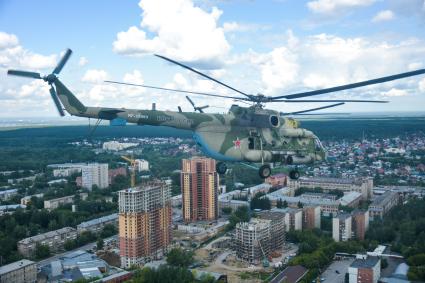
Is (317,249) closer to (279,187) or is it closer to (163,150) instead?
(279,187)

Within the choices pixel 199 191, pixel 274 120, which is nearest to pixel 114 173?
pixel 199 191

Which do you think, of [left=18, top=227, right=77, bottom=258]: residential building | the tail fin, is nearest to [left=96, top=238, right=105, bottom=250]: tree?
[left=18, top=227, right=77, bottom=258]: residential building

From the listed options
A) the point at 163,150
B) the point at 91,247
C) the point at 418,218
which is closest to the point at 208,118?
the point at 91,247

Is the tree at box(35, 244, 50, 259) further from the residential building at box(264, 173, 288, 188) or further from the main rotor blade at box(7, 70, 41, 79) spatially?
the residential building at box(264, 173, 288, 188)

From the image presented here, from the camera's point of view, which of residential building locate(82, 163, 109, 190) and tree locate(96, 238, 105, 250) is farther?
residential building locate(82, 163, 109, 190)

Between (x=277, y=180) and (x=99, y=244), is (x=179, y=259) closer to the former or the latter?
(x=99, y=244)
